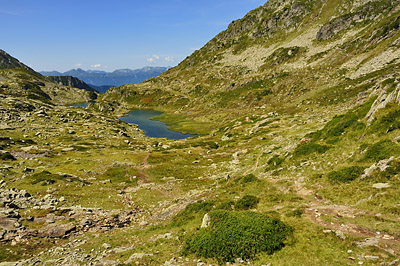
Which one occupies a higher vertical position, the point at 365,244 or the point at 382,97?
the point at 382,97

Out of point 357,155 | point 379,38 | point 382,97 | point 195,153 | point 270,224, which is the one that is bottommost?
point 195,153

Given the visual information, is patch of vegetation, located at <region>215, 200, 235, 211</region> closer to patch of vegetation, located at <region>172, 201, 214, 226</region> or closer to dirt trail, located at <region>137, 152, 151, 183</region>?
patch of vegetation, located at <region>172, 201, 214, 226</region>

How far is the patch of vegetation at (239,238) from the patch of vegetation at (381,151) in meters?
13.7

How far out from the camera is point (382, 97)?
101 ft

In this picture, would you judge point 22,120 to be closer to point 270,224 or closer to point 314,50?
point 270,224

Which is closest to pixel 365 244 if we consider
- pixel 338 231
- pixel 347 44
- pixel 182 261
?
pixel 338 231

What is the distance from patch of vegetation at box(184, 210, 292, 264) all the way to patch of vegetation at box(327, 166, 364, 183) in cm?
1006

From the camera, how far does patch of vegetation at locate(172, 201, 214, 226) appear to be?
25305mm

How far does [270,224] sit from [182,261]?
7474 mm

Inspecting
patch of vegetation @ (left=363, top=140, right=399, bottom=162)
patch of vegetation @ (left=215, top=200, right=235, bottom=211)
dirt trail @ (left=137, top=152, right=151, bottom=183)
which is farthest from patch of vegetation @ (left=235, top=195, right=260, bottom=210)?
dirt trail @ (left=137, top=152, right=151, bottom=183)

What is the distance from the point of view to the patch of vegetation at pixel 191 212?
83.0ft

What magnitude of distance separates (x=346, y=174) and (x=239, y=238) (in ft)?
47.8

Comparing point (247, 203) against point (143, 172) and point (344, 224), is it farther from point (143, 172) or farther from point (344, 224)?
point (143, 172)

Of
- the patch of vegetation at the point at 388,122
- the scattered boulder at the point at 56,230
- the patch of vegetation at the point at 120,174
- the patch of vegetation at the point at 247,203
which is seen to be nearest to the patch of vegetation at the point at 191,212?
the patch of vegetation at the point at 247,203
